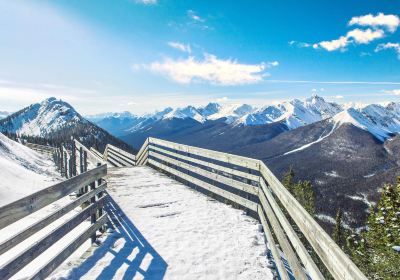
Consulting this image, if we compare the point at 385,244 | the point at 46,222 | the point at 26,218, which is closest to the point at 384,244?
the point at 385,244

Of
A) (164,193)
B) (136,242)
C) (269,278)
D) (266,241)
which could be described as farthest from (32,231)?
(164,193)

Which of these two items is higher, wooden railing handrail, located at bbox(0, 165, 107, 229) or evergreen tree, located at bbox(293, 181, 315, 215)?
wooden railing handrail, located at bbox(0, 165, 107, 229)

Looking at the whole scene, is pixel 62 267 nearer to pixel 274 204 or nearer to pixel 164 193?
pixel 274 204

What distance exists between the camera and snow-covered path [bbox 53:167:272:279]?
6020 millimetres

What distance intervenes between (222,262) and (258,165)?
3048 mm

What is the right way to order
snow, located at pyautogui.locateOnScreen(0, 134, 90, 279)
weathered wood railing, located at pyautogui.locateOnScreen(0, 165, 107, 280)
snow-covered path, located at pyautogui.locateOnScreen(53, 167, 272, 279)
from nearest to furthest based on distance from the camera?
weathered wood railing, located at pyautogui.locateOnScreen(0, 165, 107, 280)
snow-covered path, located at pyautogui.locateOnScreen(53, 167, 272, 279)
snow, located at pyautogui.locateOnScreen(0, 134, 90, 279)

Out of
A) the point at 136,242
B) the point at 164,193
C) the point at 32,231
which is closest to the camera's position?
the point at 32,231

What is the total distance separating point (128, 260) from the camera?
21.2 feet

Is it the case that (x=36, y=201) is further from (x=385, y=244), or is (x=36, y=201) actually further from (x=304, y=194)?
(x=304, y=194)

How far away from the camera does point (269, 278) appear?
5.90 meters

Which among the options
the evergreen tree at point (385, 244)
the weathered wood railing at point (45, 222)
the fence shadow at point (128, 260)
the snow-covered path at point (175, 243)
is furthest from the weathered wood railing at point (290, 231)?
the evergreen tree at point (385, 244)

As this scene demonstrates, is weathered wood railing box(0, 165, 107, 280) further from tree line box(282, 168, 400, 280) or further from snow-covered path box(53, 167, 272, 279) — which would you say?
tree line box(282, 168, 400, 280)

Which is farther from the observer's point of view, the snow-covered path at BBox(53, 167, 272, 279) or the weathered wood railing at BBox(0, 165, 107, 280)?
the snow-covered path at BBox(53, 167, 272, 279)

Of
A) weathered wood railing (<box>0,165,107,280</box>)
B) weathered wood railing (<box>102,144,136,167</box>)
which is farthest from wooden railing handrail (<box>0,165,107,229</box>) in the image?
weathered wood railing (<box>102,144,136,167</box>)
